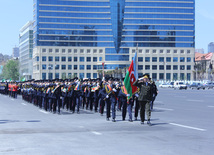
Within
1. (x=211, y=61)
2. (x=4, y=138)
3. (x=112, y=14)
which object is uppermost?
(x=112, y=14)

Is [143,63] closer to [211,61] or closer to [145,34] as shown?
[145,34]

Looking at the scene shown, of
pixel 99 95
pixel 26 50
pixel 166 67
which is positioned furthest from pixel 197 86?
pixel 26 50

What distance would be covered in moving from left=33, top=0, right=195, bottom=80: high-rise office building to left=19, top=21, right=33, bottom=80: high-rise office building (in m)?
23.9

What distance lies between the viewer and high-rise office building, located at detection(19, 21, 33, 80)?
168 m

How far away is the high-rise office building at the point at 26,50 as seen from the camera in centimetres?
16750

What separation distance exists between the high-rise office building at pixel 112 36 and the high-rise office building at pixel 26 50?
78.3ft

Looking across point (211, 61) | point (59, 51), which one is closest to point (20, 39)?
point (59, 51)

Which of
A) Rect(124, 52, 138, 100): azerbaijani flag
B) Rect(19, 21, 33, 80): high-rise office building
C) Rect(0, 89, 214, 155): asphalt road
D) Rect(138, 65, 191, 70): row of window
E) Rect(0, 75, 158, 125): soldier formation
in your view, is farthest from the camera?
Rect(19, 21, 33, 80): high-rise office building

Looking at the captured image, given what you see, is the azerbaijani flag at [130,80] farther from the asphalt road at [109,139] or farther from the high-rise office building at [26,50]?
the high-rise office building at [26,50]

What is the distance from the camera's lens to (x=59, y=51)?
13950cm

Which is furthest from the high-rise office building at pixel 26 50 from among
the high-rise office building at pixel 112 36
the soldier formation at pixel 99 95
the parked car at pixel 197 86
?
the soldier formation at pixel 99 95

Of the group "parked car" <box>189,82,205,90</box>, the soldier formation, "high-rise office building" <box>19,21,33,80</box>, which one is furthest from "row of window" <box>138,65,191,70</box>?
the soldier formation

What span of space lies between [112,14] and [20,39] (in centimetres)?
7065

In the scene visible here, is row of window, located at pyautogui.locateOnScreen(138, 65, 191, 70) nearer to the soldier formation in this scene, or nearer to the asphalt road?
the soldier formation
